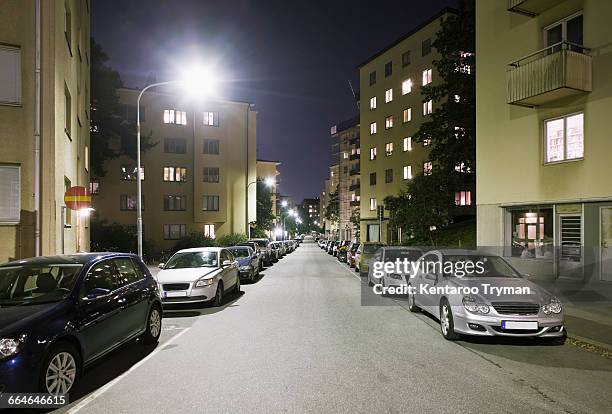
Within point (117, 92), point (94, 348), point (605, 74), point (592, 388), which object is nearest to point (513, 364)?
point (592, 388)

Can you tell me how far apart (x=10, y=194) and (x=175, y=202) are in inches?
1219

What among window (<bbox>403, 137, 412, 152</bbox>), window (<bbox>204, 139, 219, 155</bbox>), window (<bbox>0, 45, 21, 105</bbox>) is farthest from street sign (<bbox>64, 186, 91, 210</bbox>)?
window (<bbox>403, 137, 412, 152</bbox>)

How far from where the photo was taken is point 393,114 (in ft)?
148

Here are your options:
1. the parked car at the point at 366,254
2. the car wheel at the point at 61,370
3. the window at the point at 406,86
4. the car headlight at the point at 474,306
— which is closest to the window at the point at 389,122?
the window at the point at 406,86

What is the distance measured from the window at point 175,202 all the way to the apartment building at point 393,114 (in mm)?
17813

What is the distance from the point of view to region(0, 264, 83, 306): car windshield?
5.91 m

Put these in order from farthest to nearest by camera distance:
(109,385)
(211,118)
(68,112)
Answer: (211,118) < (68,112) < (109,385)

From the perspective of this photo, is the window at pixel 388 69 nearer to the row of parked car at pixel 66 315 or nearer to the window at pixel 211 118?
the window at pixel 211 118

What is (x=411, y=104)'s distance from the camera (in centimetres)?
4222

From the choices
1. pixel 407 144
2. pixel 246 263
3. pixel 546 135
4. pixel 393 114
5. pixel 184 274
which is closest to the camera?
pixel 184 274

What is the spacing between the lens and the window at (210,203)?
43.5m

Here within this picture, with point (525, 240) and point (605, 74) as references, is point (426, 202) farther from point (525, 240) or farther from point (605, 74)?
point (605, 74)

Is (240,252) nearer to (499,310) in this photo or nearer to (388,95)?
(499,310)

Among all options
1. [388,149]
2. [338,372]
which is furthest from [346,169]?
[338,372]
